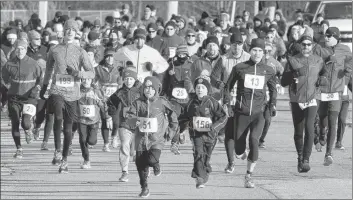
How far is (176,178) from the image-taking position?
48.9 feet

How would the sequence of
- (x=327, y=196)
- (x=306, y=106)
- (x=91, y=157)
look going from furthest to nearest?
(x=91, y=157), (x=306, y=106), (x=327, y=196)

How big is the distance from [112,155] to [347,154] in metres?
3.30

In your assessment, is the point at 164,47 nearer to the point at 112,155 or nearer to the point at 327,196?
the point at 112,155

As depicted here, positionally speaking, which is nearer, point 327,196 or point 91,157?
point 327,196

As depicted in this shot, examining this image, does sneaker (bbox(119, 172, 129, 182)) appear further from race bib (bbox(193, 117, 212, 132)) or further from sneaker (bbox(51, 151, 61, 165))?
sneaker (bbox(51, 151, 61, 165))

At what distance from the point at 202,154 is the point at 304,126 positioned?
6.76 feet

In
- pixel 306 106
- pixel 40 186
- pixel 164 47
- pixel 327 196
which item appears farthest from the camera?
pixel 164 47

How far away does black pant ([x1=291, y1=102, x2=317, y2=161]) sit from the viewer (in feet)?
50.7

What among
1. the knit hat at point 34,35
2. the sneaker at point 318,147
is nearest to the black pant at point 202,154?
the sneaker at point 318,147

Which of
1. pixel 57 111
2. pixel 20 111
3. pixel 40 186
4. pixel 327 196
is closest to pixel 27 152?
pixel 20 111

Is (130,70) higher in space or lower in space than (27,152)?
higher

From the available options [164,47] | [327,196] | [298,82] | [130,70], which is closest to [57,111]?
[130,70]

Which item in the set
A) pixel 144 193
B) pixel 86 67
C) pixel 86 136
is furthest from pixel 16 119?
pixel 144 193

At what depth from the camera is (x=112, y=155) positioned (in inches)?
696
